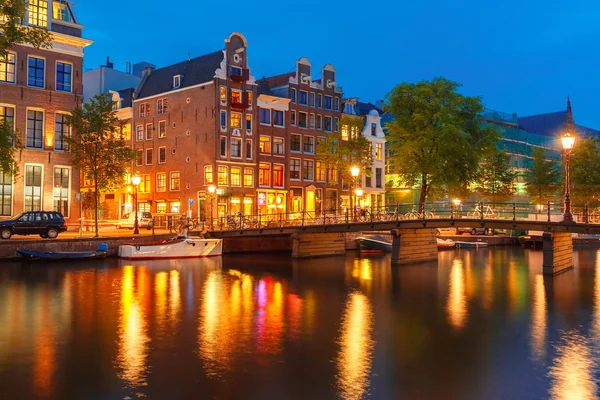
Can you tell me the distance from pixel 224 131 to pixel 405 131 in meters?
19.0

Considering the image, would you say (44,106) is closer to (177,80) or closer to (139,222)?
(139,222)

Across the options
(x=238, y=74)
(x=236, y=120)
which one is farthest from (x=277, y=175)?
(x=238, y=74)

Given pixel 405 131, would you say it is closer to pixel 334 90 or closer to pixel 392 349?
pixel 334 90

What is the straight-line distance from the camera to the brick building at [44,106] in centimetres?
4603

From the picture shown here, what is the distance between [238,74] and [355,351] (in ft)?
165

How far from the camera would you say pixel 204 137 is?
62750mm

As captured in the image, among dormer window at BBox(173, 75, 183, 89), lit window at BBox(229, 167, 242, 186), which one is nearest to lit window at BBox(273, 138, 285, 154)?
lit window at BBox(229, 167, 242, 186)

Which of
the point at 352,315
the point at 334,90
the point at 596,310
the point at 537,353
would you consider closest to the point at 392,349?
the point at 537,353

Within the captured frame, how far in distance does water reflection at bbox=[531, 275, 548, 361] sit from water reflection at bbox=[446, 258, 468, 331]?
8.47ft

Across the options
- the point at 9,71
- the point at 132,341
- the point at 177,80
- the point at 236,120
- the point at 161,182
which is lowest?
the point at 132,341

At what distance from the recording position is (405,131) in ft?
183

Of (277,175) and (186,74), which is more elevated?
(186,74)

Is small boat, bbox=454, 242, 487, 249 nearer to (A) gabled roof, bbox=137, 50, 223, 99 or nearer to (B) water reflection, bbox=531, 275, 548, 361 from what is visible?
(B) water reflection, bbox=531, 275, 548, 361

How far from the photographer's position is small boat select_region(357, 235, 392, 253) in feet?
197
